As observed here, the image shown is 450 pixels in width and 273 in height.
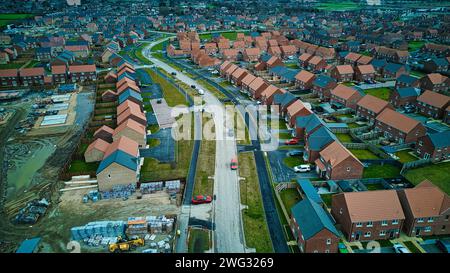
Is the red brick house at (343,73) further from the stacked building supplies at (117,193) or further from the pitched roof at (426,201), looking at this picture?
the stacked building supplies at (117,193)

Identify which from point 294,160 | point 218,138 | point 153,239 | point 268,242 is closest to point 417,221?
point 268,242

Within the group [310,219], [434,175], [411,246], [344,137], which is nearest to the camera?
[310,219]

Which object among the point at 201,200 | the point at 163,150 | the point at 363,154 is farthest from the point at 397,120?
the point at 163,150

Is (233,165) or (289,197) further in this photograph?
(233,165)

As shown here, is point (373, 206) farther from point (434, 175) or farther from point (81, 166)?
point (81, 166)

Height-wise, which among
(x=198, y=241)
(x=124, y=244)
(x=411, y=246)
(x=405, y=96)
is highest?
(x=405, y=96)

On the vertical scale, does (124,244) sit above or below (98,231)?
below

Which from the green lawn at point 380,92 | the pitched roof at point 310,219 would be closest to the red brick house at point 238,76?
the green lawn at point 380,92
